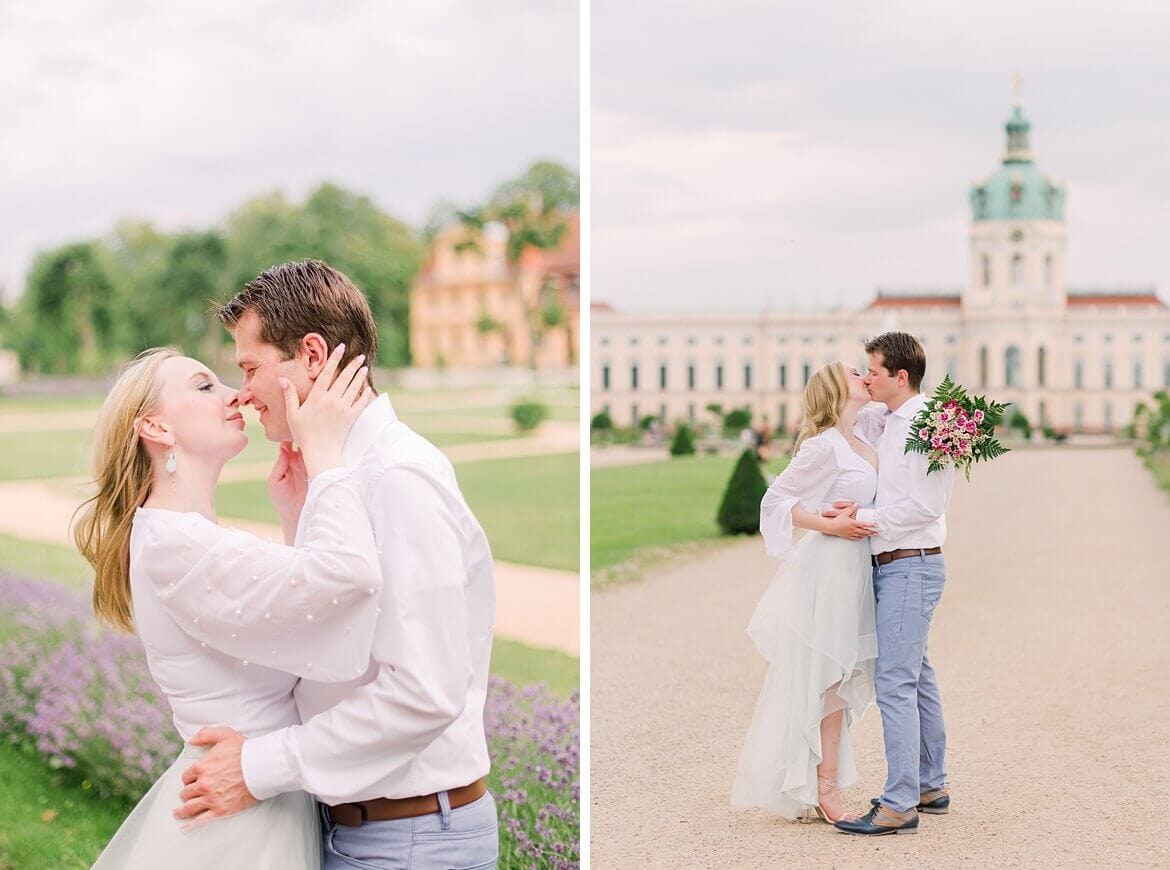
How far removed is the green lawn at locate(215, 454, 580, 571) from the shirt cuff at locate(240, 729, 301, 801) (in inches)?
365

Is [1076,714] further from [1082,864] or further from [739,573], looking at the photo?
→ [739,573]

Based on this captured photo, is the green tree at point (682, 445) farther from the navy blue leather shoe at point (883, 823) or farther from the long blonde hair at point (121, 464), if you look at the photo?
the long blonde hair at point (121, 464)

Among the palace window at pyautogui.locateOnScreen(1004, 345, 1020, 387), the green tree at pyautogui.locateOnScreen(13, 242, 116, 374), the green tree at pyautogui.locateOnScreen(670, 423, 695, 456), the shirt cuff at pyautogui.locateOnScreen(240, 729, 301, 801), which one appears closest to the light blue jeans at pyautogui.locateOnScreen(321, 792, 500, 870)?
the shirt cuff at pyautogui.locateOnScreen(240, 729, 301, 801)

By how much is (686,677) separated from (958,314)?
117 feet

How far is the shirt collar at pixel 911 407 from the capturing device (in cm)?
342

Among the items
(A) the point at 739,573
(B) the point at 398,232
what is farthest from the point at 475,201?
(A) the point at 739,573

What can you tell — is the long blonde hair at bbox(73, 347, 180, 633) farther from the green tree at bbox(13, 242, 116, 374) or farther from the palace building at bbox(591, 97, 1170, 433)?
the palace building at bbox(591, 97, 1170, 433)

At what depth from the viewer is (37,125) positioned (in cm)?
2094

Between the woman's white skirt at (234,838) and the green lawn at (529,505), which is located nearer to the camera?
the woman's white skirt at (234,838)

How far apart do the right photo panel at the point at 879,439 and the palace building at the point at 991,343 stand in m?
0.11

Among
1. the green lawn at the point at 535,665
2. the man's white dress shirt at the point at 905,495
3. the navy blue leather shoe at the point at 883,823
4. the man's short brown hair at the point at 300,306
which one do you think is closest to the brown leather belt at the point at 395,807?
the man's short brown hair at the point at 300,306

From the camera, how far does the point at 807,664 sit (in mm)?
3598

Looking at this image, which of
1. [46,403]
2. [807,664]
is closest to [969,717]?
[807,664]

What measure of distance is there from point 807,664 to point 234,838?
7.22 ft
